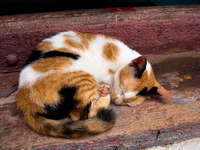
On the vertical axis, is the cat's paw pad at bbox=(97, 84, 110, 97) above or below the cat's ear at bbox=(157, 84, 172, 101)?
above

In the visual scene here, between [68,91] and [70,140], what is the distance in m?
0.33

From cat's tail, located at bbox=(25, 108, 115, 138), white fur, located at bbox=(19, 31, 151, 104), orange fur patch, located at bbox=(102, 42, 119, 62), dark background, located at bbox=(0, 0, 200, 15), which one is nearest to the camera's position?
cat's tail, located at bbox=(25, 108, 115, 138)

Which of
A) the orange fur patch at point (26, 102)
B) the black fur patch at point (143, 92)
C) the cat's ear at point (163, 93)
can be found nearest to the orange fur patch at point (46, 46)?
the orange fur patch at point (26, 102)

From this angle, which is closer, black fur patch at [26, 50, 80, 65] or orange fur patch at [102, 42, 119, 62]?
black fur patch at [26, 50, 80, 65]

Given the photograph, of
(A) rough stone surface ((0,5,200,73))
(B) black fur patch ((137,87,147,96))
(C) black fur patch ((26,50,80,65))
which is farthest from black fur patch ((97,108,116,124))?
(A) rough stone surface ((0,5,200,73))

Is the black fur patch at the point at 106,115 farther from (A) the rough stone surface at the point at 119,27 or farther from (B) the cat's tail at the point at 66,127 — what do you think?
(A) the rough stone surface at the point at 119,27

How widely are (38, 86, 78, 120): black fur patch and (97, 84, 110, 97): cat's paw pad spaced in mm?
309

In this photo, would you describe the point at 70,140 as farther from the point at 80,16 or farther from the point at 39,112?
the point at 80,16

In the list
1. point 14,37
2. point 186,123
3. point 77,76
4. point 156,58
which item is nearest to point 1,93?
point 14,37

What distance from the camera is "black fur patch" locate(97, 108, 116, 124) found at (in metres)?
1.31

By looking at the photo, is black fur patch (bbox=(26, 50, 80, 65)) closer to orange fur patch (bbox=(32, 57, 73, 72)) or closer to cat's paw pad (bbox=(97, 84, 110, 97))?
orange fur patch (bbox=(32, 57, 73, 72))

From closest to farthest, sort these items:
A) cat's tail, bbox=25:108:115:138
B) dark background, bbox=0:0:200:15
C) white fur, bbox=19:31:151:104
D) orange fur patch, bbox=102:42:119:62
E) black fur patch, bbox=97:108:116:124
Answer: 1. cat's tail, bbox=25:108:115:138
2. black fur patch, bbox=97:108:116:124
3. white fur, bbox=19:31:151:104
4. orange fur patch, bbox=102:42:119:62
5. dark background, bbox=0:0:200:15

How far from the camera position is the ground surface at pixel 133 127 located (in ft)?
4.15

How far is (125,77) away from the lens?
1587 mm
